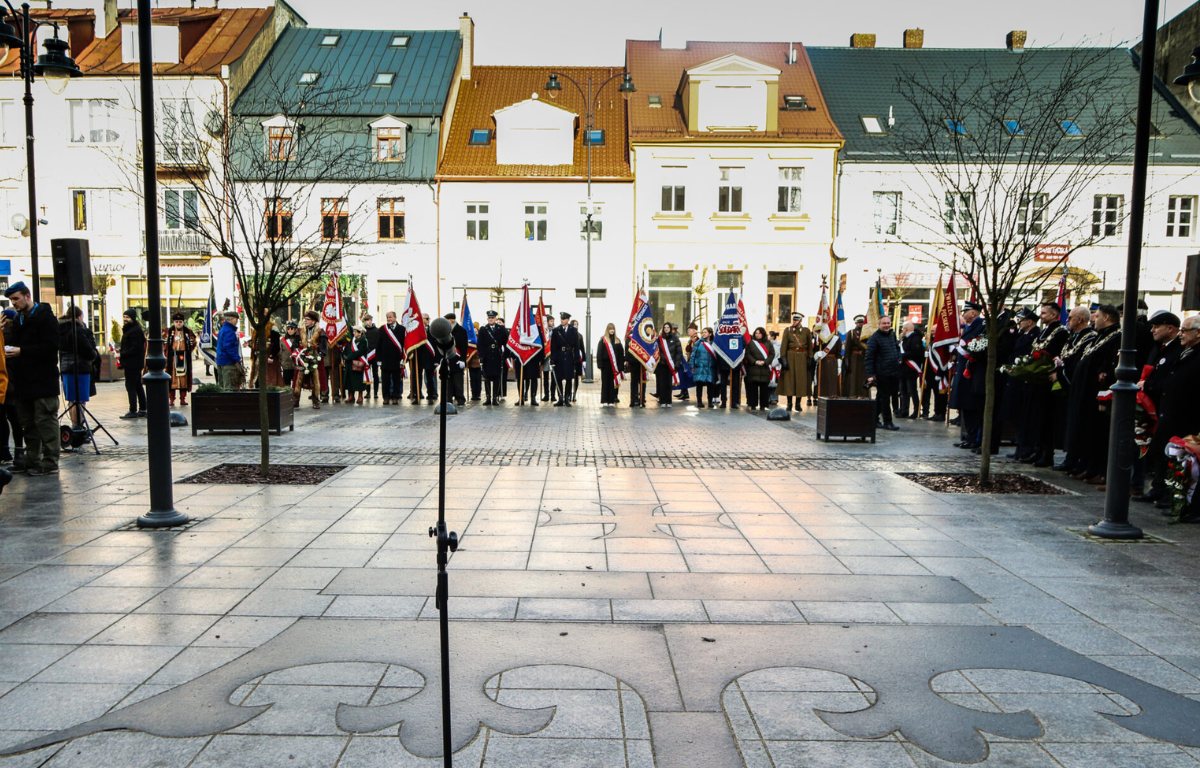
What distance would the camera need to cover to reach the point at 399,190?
33.1 m

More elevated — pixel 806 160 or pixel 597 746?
pixel 806 160

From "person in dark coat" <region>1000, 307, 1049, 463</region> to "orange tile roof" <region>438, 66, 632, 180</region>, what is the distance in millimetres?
22755

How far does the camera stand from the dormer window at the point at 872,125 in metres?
34.1

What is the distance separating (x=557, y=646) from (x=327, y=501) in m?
4.45

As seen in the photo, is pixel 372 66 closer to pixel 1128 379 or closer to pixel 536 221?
pixel 536 221

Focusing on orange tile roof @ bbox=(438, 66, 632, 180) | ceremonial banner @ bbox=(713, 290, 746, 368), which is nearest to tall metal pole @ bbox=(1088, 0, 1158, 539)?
ceremonial banner @ bbox=(713, 290, 746, 368)

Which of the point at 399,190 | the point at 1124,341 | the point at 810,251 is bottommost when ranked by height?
the point at 1124,341

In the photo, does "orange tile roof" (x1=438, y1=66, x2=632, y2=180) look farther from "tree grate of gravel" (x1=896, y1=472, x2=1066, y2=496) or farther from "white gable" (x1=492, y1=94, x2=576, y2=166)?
"tree grate of gravel" (x1=896, y1=472, x2=1066, y2=496)

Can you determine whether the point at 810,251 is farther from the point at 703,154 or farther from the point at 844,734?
the point at 844,734

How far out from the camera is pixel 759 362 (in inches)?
720

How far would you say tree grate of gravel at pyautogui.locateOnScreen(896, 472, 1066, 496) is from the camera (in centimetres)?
923

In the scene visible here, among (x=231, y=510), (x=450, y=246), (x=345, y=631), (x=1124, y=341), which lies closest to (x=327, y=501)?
(x=231, y=510)

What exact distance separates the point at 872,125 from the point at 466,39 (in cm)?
1826

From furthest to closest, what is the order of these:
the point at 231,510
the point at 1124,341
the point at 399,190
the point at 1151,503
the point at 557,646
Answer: the point at 399,190 → the point at 1151,503 → the point at 231,510 → the point at 1124,341 → the point at 557,646
